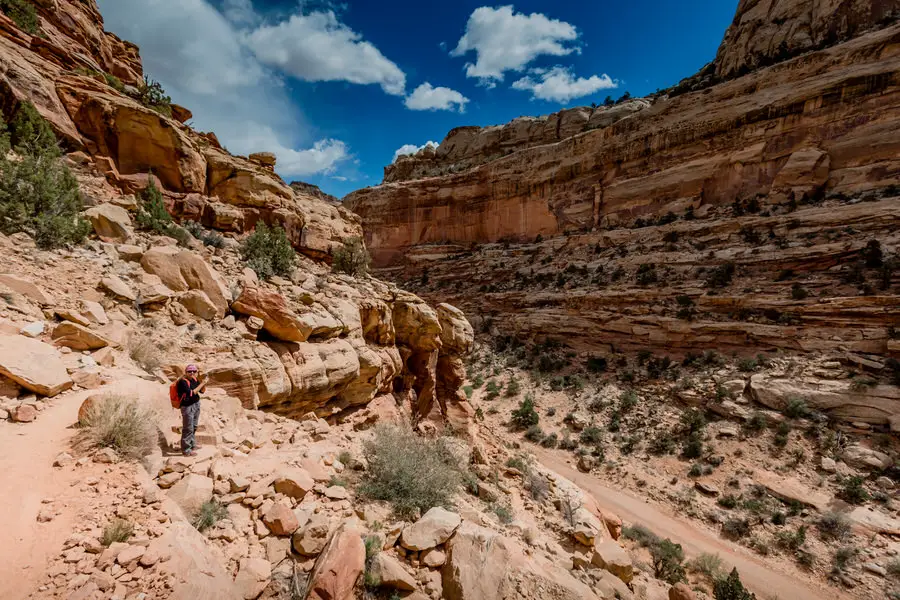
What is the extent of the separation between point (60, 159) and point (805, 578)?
17814mm

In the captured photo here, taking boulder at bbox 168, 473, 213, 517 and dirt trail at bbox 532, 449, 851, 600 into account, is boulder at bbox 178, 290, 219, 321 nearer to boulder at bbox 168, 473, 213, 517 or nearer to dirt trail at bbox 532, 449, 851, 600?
boulder at bbox 168, 473, 213, 517

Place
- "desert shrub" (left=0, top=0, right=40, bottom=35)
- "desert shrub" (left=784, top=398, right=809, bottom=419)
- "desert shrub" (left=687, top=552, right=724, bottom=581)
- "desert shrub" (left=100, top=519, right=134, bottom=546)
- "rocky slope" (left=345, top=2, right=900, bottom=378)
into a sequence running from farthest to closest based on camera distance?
"rocky slope" (left=345, top=2, right=900, bottom=378) → "desert shrub" (left=784, top=398, right=809, bottom=419) → "desert shrub" (left=0, top=0, right=40, bottom=35) → "desert shrub" (left=687, top=552, right=724, bottom=581) → "desert shrub" (left=100, top=519, right=134, bottom=546)

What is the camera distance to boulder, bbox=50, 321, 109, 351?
164 inches

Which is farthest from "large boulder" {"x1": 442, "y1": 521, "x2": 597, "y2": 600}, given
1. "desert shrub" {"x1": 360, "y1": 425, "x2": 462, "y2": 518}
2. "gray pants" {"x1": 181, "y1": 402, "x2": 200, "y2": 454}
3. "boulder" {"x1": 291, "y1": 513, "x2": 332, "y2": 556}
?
"gray pants" {"x1": 181, "y1": 402, "x2": 200, "y2": 454}

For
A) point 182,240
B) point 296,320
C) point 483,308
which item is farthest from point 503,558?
point 483,308

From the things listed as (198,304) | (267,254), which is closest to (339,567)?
(198,304)

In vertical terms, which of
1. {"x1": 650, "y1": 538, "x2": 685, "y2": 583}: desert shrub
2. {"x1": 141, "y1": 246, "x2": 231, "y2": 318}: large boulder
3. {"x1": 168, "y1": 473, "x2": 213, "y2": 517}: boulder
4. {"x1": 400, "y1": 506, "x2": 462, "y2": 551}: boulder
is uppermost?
{"x1": 141, "y1": 246, "x2": 231, "y2": 318}: large boulder

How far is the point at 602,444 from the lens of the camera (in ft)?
44.4

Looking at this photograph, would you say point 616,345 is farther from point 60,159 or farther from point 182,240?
point 60,159

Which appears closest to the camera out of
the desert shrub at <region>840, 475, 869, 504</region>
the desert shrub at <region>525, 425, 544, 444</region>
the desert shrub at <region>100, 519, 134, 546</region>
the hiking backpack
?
the desert shrub at <region>100, 519, 134, 546</region>

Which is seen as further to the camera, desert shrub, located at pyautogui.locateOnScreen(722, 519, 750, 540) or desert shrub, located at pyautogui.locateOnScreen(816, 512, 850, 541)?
desert shrub, located at pyautogui.locateOnScreen(722, 519, 750, 540)

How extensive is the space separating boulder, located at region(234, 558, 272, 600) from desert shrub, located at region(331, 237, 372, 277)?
29.2 ft

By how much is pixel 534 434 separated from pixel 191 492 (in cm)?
1335

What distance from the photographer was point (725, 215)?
21500mm
